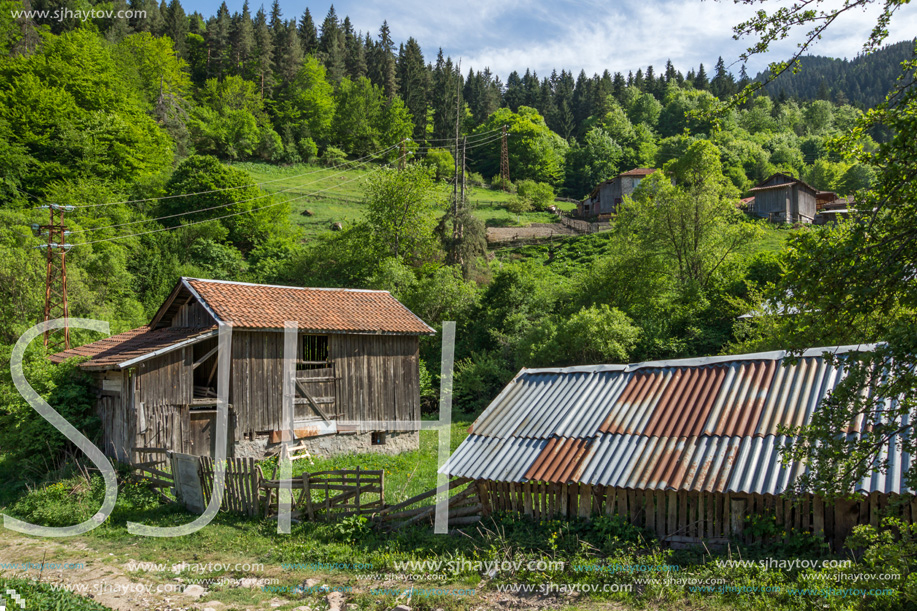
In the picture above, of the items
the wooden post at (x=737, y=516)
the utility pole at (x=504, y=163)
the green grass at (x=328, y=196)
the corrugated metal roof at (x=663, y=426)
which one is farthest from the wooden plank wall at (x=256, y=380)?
the utility pole at (x=504, y=163)

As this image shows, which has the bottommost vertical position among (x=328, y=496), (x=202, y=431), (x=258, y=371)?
(x=328, y=496)

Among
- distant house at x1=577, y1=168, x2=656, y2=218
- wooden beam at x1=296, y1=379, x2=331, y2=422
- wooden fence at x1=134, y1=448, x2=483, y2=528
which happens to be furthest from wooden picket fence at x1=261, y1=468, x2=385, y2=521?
distant house at x1=577, y1=168, x2=656, y2=218

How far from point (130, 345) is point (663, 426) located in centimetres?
1675

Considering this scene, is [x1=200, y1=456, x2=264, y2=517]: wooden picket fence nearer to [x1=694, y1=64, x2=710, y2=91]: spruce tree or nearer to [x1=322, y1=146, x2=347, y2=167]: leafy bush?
[x1=322, y1=146, x2=347, y2=167]: leafy bush

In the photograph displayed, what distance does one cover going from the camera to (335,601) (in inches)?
331

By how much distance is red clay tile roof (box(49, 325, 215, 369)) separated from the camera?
54.6 feet

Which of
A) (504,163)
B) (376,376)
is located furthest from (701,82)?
(376,376)

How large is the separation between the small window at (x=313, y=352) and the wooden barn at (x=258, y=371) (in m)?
0.04

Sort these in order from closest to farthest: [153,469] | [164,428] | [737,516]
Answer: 1. [737,516]
2. [153,469]
3. [164,428]

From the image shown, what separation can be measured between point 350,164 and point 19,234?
152 feet

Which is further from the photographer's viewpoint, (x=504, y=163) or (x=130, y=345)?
(x=504, y=163)

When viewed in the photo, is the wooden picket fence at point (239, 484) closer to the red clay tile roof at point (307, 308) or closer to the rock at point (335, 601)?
the rock at point (335, 601)

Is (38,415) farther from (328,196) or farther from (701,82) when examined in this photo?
(701,82)

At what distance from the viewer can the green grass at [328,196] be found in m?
53.2
